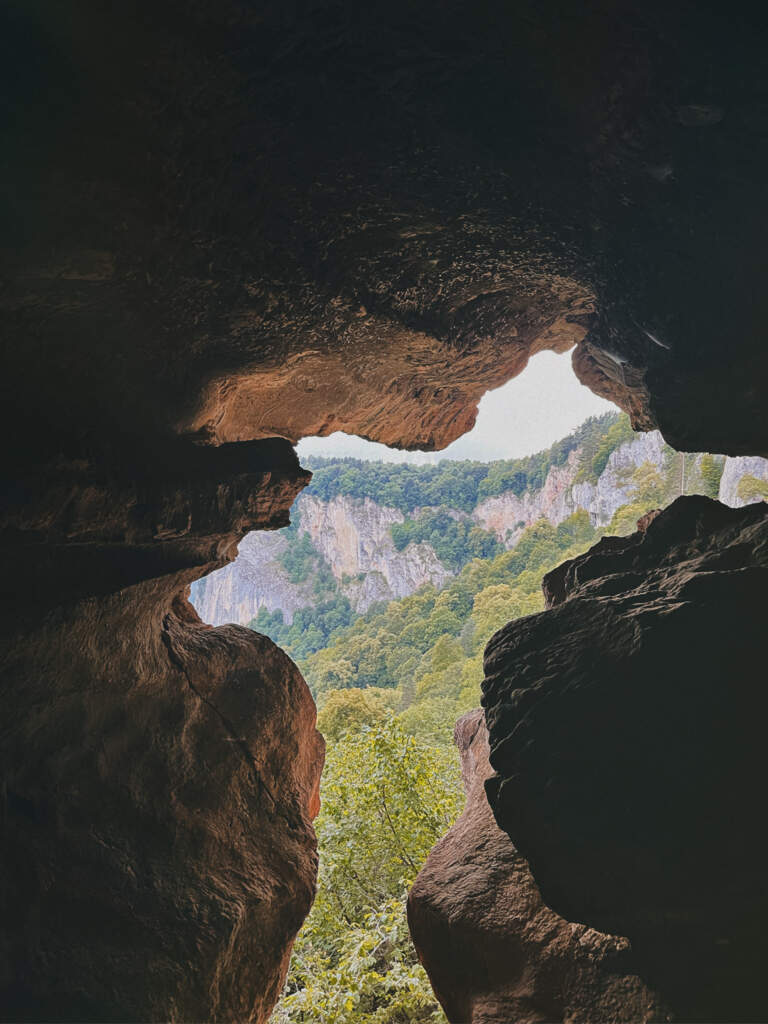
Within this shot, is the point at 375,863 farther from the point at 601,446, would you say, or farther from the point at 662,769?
the point at 601,446

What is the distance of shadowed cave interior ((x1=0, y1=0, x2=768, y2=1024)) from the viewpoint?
10.8ft

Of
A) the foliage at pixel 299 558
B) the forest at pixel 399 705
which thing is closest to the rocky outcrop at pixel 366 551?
the foliage at pixel 299 558

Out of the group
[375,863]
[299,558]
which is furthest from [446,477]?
[375,863]

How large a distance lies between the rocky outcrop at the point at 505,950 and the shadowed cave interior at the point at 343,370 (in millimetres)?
31

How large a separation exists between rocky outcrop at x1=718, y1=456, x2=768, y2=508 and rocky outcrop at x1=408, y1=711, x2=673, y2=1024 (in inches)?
999

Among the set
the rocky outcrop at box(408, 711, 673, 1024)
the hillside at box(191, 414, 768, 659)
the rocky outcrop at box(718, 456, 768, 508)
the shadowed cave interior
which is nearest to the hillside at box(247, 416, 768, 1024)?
the rocky outcrop at box(718, 456, 768, 508)

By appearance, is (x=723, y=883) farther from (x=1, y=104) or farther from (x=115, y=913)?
(x=1, y=104)

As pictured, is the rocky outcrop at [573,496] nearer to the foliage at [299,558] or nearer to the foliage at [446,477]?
the foliage at [446,477]

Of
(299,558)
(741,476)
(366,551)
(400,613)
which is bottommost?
(299,558)

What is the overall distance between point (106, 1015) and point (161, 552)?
4017mm

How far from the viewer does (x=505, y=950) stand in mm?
5004

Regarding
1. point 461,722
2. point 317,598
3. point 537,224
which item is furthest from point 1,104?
point 317,598

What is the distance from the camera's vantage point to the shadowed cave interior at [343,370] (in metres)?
3.30

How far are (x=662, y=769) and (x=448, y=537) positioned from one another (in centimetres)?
8573
